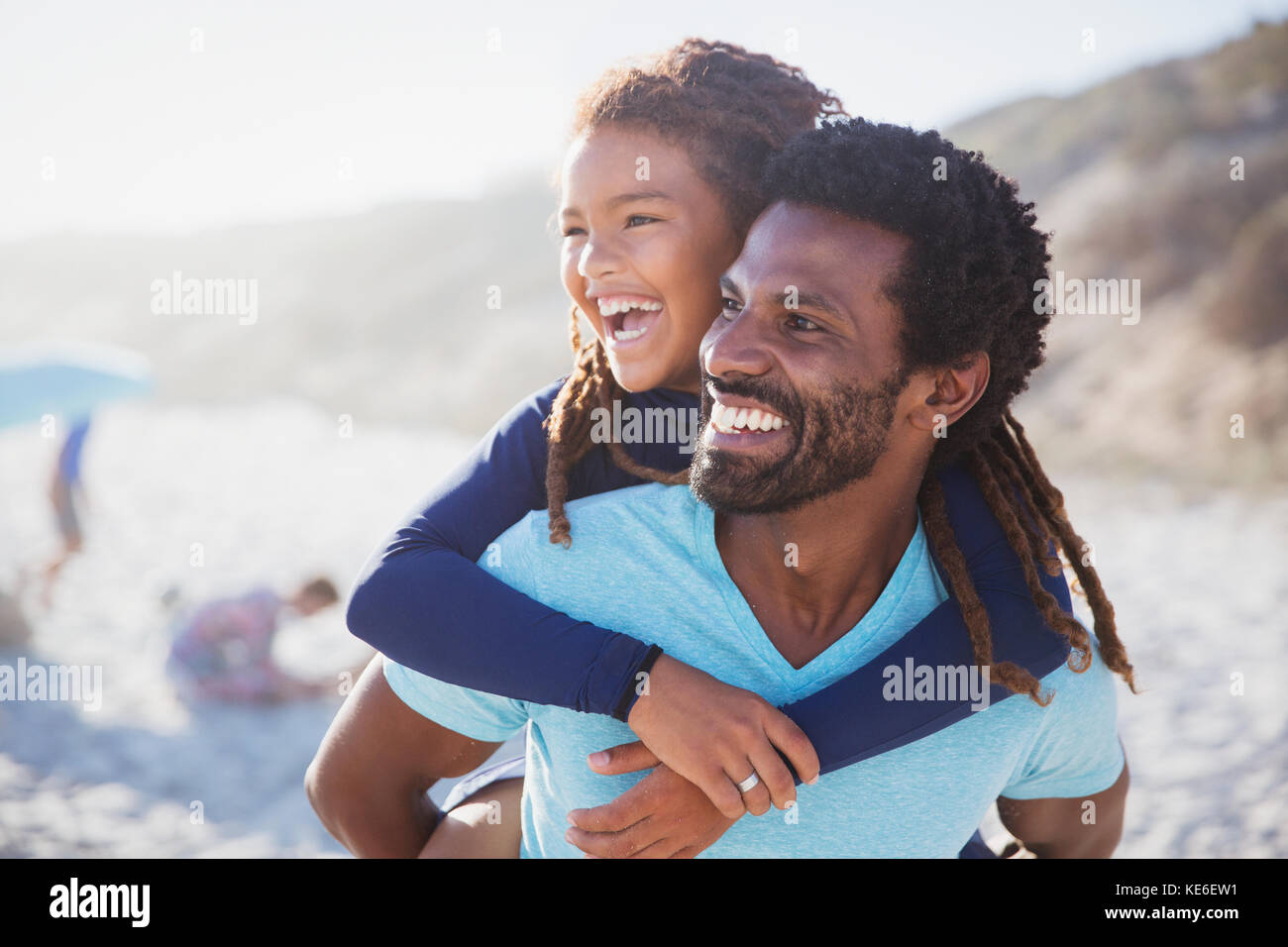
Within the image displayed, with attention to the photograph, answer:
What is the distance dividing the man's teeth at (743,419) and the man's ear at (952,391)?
Result: 1.02 ft

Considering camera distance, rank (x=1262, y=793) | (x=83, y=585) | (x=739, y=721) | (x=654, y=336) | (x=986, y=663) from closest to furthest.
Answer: (x=739, y=721)
(x=986, y=663)
(x=654, y=336)
(x=1262, y=793)
(x=83, y=585)

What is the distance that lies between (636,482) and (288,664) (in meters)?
4.62

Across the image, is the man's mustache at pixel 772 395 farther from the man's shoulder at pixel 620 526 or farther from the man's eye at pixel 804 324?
the man's shoulder at pixel 620 526

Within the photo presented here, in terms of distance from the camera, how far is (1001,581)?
1930mm

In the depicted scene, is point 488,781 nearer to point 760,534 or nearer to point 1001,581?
point 760,534

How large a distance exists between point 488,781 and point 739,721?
76 centimetres

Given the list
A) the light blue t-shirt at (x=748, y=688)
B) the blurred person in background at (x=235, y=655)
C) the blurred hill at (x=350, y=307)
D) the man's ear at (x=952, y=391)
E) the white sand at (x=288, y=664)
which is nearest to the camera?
the light blue t-shirt at (x=748, y=688)

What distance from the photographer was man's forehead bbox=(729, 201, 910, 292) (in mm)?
1870

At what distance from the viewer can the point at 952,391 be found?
2051 mm

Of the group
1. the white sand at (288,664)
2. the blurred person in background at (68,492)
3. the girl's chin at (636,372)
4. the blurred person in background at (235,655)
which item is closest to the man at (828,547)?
the girl's chin at (636,372)

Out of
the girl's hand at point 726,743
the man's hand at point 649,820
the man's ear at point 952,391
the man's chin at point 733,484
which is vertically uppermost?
the man's ear at point 952,391

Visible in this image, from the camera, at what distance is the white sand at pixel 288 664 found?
462 cm
